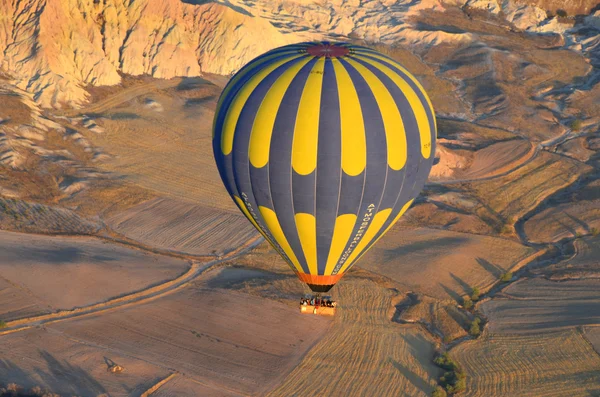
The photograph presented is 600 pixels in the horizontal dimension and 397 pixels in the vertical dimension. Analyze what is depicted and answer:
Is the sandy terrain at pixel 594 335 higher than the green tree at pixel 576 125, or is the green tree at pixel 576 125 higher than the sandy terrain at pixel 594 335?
the green tree at pixel 576 125

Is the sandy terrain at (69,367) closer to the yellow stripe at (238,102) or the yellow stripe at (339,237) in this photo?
the yellow stripe at (339,237)

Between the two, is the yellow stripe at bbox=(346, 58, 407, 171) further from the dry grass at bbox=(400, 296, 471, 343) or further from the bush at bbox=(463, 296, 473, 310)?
the bush at bbox=(463, 296, 473, 310)

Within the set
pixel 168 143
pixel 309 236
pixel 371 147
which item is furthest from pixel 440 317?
pixel 168 143

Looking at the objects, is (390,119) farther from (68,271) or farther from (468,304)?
(68,271)

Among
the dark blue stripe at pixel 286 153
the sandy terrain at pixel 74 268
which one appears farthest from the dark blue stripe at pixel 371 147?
the sandy terrain at pixel 74 268

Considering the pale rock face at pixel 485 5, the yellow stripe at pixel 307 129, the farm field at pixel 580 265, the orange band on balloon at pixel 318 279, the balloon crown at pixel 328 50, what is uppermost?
the balloon crown at pixel 328 50

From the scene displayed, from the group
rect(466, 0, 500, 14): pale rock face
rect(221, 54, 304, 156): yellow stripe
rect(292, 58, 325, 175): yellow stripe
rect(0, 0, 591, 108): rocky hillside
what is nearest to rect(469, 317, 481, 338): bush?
rect(292, 58, 325, 175): yellow stripe
